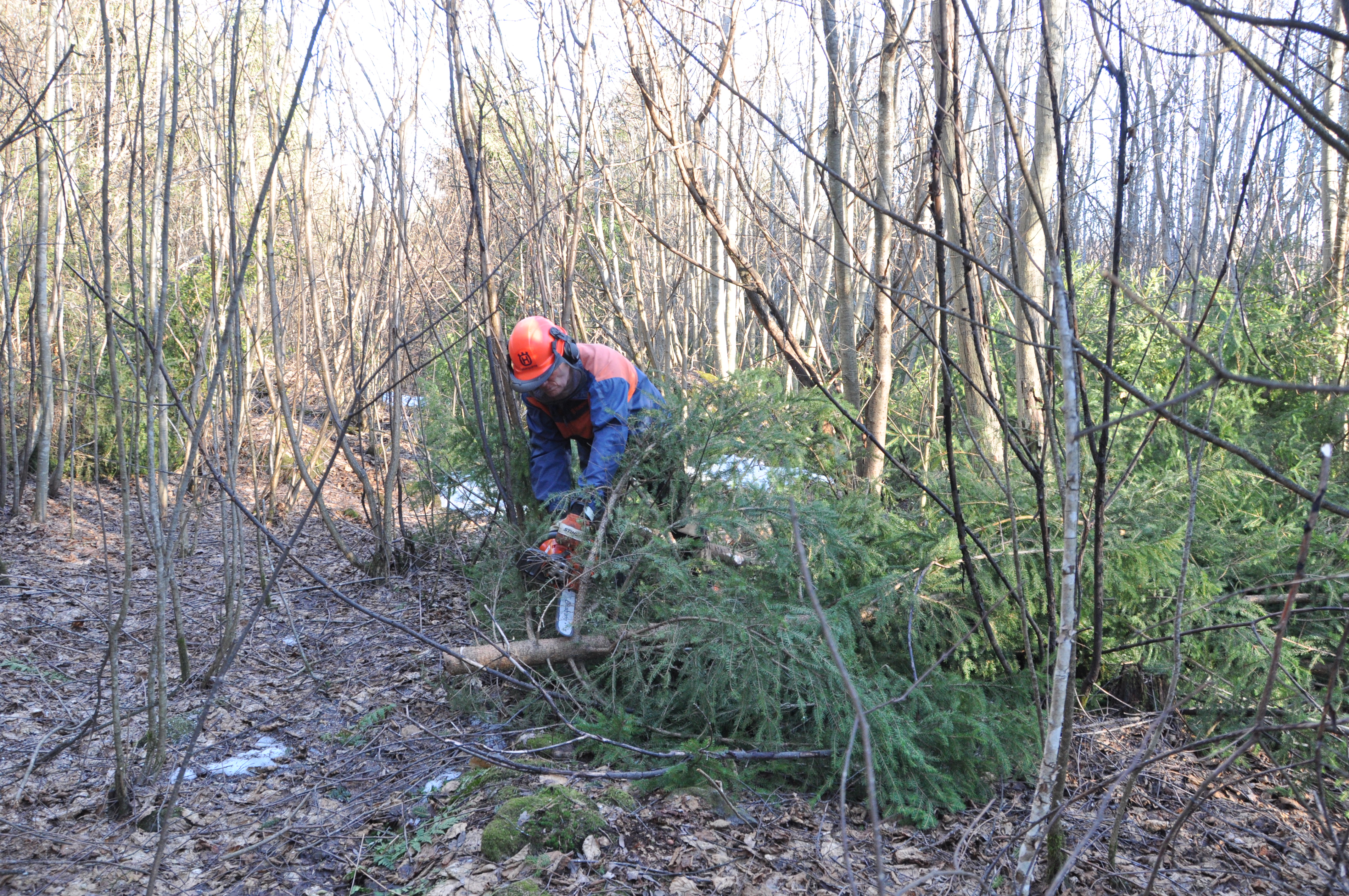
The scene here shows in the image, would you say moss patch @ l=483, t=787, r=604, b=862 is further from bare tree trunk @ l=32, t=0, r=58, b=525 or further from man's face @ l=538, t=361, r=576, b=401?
bare tree trunk @ l=32, t=0, r=58, b=525

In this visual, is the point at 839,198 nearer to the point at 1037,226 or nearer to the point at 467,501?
the point at 1037,226

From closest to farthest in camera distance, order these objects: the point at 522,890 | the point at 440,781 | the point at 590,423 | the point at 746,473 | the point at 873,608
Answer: the point at 522,890, the point at 440,781, the point at 873,608, the point at 746,473, the point at 590,423

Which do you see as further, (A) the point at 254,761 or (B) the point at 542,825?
(A) the point at 254,761

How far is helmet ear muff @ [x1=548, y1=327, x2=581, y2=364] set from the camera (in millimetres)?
3811

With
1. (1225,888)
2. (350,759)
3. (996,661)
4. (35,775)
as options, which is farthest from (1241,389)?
(35,775)

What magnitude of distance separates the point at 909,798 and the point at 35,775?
2975 mm

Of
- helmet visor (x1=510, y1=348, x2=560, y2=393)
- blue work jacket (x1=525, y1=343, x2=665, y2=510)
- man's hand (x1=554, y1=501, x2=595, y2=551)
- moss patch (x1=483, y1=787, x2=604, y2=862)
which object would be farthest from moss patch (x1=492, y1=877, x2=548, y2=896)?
helmet visor (x1=510, y1=348, x2=560, y2=393)

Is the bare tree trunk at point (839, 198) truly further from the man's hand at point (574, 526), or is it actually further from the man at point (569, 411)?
the man's hand at point (574, 526)

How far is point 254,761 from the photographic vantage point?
319cm

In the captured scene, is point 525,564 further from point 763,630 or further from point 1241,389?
point 1241,389

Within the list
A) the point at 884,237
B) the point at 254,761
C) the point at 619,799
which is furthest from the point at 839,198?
the point at 254,761

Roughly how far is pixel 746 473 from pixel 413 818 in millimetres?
1761

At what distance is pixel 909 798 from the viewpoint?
2707 millimetres

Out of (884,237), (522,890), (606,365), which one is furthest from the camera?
(606,365)
